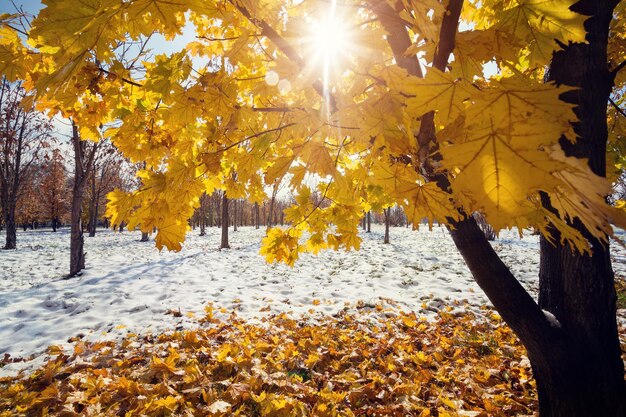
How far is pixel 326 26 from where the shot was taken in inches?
43.8

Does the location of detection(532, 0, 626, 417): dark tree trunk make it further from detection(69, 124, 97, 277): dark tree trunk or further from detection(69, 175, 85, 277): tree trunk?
detection(69, 175, 85, 277): tree trunk

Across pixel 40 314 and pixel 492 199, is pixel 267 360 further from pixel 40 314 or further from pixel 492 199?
pixel 40 314

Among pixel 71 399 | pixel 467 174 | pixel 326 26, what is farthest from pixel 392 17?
pixel 71 399

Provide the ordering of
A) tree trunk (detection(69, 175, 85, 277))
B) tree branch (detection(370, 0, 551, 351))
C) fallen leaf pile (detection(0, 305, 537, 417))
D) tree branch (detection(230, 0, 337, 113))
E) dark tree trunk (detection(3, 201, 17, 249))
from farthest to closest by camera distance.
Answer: dark tree trunk (detection(3, 201, 17, 249)), tree trunk (detection(69, 175, 85, 277)), fallen leaf pile (detection(0, 305, 537, 417)), tree branch (detection(370, 0, 551, 351)), tree branch (detection(230, 0, 337, 113))

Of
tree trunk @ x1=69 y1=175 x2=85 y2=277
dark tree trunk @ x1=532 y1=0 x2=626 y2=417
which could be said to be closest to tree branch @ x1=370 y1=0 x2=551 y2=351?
dark tree trunk @ x1=532 y1=0 x2=626 y2=417

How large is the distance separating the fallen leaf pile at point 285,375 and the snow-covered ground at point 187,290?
70 centimetres

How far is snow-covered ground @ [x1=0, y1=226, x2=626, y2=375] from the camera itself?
4.01 metres

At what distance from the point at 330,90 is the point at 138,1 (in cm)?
78

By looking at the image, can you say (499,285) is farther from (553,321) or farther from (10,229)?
(10,229)

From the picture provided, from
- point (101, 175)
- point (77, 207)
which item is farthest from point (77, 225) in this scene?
point (101, 175)

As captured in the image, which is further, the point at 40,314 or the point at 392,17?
the point at 40,314

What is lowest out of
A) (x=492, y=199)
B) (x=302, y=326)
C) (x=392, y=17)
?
(x=302, y=326)

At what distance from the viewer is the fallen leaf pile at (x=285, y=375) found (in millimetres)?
2250

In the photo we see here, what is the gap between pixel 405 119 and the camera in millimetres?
953
